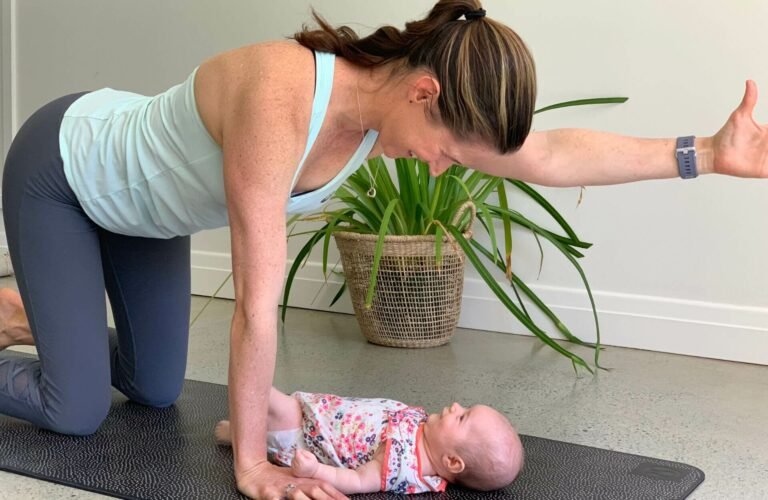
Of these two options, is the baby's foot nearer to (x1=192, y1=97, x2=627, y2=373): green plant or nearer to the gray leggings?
the gray leggings

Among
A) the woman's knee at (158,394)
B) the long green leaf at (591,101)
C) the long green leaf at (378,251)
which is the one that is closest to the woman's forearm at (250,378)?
the woman's knee at (158,394)

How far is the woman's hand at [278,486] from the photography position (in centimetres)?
162

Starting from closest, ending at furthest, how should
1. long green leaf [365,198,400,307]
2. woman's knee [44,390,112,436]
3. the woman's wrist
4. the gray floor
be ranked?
1. the woman's wrist
2. woman's knee [44,390,112,436]
3. the gray floor
4. long green leaf [365,198,400,307]

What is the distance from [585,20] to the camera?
3238mm

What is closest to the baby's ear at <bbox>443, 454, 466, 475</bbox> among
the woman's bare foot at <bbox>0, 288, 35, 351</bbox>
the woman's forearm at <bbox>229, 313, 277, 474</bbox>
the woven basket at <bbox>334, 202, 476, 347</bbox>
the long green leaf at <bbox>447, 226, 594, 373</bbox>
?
the woman's forearm at <bbox>229, 313, 277, 474</bbox>

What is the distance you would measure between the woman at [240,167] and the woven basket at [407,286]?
1.03m

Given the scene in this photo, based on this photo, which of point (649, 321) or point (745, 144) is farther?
point (649, 321)

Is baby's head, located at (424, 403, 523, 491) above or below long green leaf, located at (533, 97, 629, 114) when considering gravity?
below

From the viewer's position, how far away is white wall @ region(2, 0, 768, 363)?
3078mm

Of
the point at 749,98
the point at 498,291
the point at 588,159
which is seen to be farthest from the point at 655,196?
the point at 749,98

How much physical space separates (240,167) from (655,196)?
2.01m

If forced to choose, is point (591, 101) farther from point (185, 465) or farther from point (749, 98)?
point (185, 465)

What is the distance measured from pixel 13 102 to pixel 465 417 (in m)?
3.51

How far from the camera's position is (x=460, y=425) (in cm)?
174
